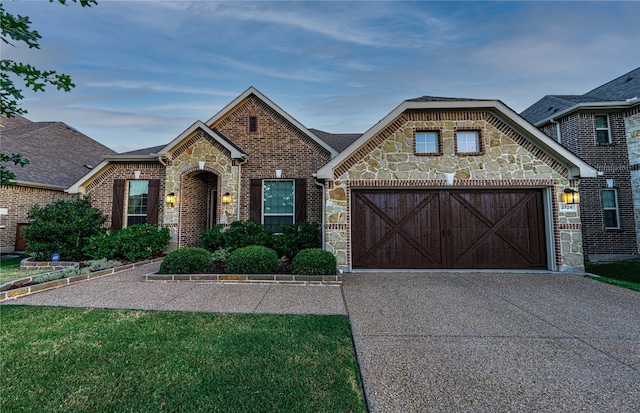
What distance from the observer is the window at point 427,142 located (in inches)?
315

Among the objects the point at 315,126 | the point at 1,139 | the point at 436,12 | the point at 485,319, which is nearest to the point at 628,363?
the point at 485,319

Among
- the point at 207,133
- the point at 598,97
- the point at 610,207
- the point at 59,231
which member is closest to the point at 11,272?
the point at 59,231

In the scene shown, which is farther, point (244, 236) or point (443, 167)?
point (244, 236)

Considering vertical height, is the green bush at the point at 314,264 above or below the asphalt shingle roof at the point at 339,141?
below

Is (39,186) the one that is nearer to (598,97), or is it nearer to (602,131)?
(602,131)

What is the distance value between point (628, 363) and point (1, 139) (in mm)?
21651

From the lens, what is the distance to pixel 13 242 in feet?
36.3

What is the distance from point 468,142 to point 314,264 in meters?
5.75

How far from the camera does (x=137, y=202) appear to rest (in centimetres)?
1091

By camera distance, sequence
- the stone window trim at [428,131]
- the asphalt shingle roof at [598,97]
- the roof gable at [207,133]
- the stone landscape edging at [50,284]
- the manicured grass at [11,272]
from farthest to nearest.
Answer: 1. the asphalt shingle roof at [598,97]
2. the roof gable at [207,133]
3. the stone window trim at [428,131]
4. the manicured grass at [11,272]
5. the stone landscape edging at [50,284]

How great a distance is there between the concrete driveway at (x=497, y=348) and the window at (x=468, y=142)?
4.01 m

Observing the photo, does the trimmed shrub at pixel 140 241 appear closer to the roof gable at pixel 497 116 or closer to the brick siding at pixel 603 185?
the roof gable at pixel 497 116

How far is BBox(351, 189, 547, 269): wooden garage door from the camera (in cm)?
776

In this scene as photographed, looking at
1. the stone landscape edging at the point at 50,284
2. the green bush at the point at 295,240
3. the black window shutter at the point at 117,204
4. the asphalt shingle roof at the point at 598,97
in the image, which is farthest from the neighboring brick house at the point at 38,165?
the asphalt shingle roof at the point at 598,97
